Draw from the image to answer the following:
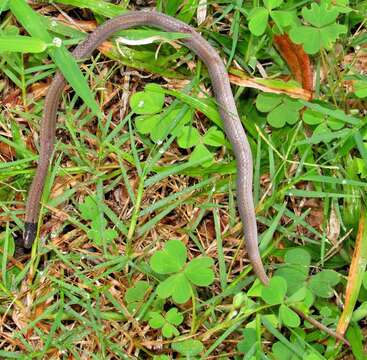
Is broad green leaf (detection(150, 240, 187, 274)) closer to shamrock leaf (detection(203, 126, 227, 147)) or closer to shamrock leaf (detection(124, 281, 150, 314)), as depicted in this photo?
shamrock leaf (detection(124, 281, 150, 314))

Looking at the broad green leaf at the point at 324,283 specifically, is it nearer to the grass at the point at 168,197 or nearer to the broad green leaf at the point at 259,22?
the grass at the point at 168,197

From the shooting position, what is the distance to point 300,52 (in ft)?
11.8

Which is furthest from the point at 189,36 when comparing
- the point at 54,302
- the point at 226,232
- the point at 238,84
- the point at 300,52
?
the point at 54,302

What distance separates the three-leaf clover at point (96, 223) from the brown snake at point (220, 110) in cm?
26

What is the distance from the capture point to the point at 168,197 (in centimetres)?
366

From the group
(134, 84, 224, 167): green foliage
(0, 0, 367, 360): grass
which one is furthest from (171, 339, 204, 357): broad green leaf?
(134, 84, 224, 167): green foliage

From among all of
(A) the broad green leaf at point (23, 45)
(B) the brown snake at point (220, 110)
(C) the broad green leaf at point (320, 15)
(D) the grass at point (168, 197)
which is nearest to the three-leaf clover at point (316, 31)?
(C) the broad green leaf at point (320, 15)

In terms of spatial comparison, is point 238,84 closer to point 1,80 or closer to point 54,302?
point 1,80

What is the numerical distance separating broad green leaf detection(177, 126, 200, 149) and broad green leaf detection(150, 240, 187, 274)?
0.52m

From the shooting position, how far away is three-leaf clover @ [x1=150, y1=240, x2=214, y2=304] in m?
3.46

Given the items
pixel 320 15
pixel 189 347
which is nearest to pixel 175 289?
pixel 189 347

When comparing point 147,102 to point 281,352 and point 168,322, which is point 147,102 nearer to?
point 168,322

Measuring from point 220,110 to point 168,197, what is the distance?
542 millimetres

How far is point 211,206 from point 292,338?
2.65 ft
